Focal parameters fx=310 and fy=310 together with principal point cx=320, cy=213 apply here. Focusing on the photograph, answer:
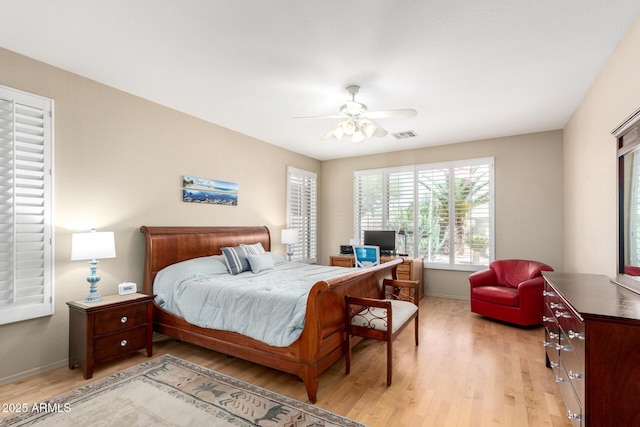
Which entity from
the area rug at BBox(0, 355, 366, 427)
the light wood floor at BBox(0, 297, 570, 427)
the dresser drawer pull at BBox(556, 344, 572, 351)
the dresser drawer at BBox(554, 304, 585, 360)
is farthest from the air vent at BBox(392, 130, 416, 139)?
the area rug at BBox(0, 355, 366, 427)

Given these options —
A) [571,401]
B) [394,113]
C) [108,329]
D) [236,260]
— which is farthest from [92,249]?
[571,401]

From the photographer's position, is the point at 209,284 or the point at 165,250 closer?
the point at 209,284

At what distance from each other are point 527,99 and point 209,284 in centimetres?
421

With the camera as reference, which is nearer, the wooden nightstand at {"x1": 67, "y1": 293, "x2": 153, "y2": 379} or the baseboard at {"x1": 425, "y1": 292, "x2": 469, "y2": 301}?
the wooden nightstand at {"x1": 67, "y1": 293, "x2": 153, "y2": 379}

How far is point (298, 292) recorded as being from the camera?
2805 millimetres

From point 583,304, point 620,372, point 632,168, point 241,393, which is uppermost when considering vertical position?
point 632,168

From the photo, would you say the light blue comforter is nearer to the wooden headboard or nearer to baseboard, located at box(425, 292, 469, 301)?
the wooden headboard

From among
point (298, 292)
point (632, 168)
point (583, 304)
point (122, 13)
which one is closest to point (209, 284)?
point (298, 292)

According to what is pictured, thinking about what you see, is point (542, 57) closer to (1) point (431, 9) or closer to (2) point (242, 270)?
(1) point (431, 9)

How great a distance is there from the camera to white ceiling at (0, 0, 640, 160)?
2.18 m

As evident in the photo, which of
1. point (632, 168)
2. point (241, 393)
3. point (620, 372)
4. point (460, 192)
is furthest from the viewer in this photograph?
point (460, 192)

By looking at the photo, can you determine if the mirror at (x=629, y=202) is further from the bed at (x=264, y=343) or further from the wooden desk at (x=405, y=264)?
the wooden desk at (x=405, y=264)

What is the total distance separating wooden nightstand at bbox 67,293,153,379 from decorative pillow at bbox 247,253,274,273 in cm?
122

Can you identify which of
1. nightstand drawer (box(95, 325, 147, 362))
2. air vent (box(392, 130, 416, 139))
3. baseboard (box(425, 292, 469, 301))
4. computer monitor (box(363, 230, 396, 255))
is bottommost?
baseboard (box(425, 292, 469, 301))
